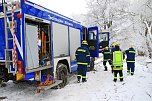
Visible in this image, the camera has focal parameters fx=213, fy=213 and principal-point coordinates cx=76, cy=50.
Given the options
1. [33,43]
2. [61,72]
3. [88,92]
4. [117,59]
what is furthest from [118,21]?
[33,43]

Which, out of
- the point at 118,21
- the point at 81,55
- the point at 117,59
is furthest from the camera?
the point at 118,21

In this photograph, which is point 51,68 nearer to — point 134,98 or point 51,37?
point 51,37

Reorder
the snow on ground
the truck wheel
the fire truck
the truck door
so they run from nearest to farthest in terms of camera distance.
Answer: the fire truck
the snow on ground
the truck wheel
the truck door

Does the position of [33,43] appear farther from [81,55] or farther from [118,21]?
[118,21]

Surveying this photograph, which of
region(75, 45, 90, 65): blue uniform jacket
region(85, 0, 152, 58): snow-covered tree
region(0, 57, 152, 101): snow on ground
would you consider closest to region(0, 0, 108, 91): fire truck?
region(75, 45, 90, 65): blue uniform jacket

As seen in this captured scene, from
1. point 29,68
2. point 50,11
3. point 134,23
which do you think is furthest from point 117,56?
point 134,23

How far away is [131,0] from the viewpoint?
1164 inches

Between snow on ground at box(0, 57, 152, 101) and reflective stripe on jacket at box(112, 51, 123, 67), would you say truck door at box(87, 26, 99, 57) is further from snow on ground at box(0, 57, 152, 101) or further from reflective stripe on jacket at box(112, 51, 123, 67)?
snow on ground at box(0, 57, 152, 101)

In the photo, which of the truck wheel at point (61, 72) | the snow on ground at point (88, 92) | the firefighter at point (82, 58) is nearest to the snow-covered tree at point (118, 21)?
the firefighter at point (82, 58)

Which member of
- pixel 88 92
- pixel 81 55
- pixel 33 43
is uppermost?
pixel 33 43

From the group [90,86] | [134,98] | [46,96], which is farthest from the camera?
[90,86]

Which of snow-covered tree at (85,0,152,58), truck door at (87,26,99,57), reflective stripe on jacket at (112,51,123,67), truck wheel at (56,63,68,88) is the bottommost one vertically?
truck wheel at (56,63,68,88)

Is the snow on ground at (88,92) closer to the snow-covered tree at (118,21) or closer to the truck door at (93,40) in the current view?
the truck door at (93,40)

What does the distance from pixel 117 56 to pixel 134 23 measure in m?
18.3
